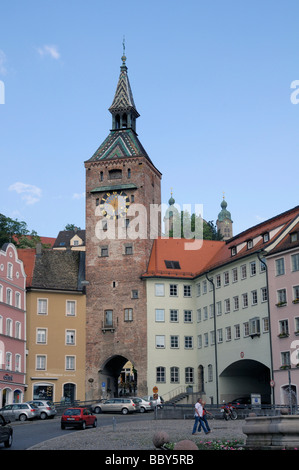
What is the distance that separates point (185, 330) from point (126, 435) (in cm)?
3735

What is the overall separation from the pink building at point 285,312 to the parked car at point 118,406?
11553mm

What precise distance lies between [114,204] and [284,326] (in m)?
25.5

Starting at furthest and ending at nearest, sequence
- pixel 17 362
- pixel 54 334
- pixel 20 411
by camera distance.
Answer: pixel 54 334, pixel 17 362, pixel 20 411

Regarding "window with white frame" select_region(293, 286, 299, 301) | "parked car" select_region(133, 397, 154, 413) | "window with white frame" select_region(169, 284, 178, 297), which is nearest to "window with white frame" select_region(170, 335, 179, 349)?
"window with white frame" select_region(169, 284, 178, 297)

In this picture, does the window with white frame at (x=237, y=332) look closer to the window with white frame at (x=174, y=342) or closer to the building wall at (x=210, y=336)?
the building wall at (x=210, y=336)

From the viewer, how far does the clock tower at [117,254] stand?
229 ft

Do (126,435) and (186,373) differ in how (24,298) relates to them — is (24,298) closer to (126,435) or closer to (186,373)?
(186,373)

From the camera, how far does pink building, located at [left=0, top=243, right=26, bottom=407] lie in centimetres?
6241

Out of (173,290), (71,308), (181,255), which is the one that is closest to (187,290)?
(173,290)

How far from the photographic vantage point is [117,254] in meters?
72.7

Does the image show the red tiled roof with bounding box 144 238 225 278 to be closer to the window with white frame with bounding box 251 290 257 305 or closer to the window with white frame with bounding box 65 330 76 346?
the window with white frame with bounding box 65 330 76 346

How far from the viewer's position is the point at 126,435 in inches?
1334

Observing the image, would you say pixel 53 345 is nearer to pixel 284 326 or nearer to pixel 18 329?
pixel 18 329
